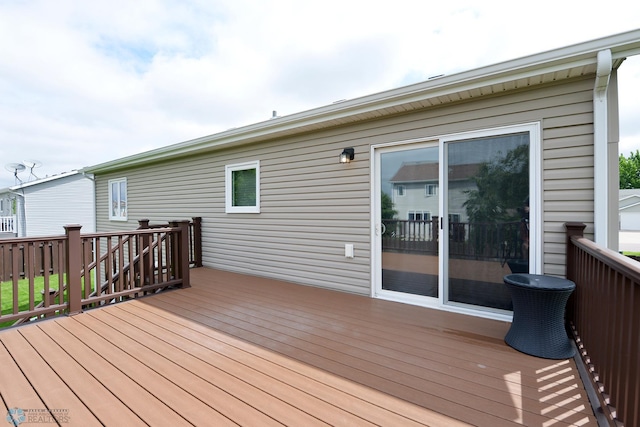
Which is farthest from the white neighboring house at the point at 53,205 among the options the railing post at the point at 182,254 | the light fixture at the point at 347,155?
the light fixture at the point at 347,155

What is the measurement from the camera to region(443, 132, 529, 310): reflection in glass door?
2.95 m

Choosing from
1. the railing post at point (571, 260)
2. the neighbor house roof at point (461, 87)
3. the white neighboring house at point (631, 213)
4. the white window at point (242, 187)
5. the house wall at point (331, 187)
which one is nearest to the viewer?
the neighbor house roof at point (461, 87)

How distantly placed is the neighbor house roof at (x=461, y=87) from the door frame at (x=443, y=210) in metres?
0.38

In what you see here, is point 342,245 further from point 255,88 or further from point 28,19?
point 255,88

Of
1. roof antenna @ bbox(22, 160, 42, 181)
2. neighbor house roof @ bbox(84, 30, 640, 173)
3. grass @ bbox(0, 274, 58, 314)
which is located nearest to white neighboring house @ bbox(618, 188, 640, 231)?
neighbor house roof @ bbox(84, 30, 640, 173)

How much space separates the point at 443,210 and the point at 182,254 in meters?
3.58

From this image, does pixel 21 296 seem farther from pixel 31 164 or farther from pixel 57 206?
pixel 31 164

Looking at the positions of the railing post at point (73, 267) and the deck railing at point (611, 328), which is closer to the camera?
the deck railing at point (611, 328)

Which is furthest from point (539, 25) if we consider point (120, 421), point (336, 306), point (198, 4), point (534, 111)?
point (120, 421)

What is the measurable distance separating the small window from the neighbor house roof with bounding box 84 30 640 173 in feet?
2.94

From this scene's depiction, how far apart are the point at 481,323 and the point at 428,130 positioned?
210cm

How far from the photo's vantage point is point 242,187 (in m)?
5.50

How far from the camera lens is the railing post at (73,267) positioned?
320 cm

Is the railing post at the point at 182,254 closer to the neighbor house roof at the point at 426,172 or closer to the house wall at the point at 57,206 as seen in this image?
the neighbor house roof at the point at 426,172
